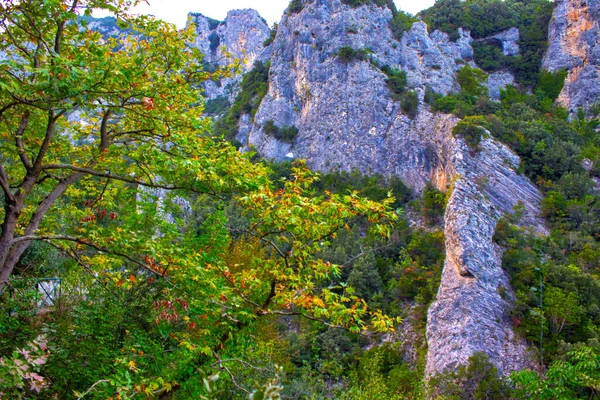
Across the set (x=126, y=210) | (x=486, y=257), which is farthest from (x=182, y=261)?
(x=486, y=257)

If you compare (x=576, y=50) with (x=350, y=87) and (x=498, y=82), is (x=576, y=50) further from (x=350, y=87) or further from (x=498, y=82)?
(x=350, y=87)

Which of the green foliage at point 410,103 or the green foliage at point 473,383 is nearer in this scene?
the green foliage at point 473,383

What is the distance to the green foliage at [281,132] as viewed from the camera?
38469mm

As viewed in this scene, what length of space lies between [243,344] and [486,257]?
16.3 meters

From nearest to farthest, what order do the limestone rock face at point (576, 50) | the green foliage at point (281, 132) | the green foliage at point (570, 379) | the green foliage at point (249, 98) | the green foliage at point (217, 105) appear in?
the green foliage at point (570, 379) → the limestone rock face at point (576, 50) → the green foliage at point (281, 132) → the green foliage at point (249, 98) → the green foliage at point (217, 105)

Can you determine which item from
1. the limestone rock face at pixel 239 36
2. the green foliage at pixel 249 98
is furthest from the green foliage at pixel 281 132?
the limestone rock face at pixel 239 36

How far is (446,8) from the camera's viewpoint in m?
42.9

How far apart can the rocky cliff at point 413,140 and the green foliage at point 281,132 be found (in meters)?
0.36

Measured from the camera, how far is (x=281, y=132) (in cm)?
3862

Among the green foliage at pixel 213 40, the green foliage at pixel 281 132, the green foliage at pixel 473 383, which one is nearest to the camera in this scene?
the green foliage at pixel 473 383

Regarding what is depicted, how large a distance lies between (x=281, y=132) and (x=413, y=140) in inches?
473

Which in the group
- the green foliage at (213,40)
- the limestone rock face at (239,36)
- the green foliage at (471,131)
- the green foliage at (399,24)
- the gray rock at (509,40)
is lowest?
the green foliage at (471,131)

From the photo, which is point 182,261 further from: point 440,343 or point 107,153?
point 440,343

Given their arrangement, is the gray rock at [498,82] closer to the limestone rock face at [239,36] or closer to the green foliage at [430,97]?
the green foliage at [430,97]
